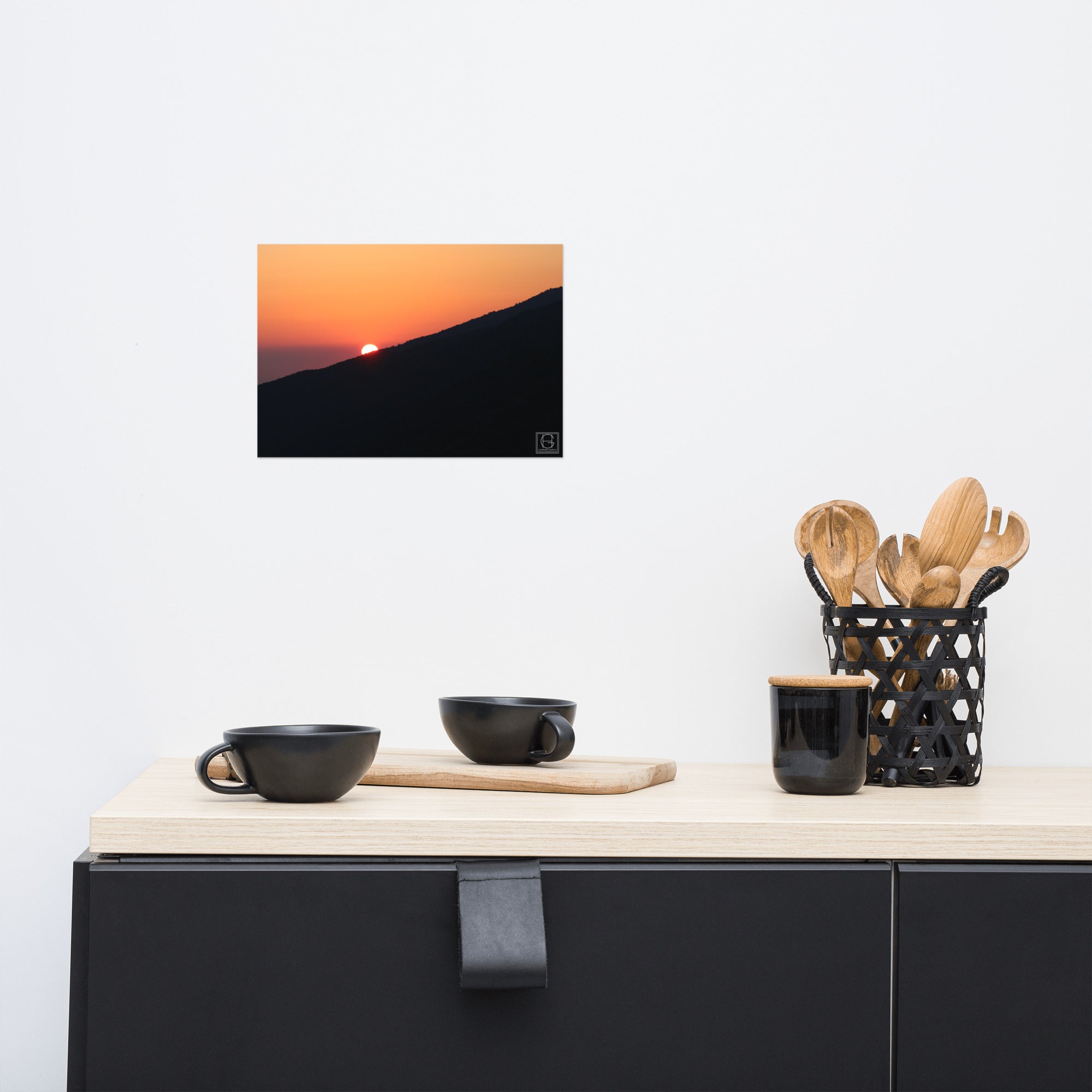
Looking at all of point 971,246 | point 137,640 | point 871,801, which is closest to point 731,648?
point 871,801

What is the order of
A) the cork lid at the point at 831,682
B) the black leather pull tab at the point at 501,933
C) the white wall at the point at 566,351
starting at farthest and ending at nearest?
the white wall at the point at 566,351 < the cork lid at the point at 831,682 < the black leather pull tab at the point at 501,933

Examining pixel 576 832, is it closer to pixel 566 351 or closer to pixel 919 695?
pixel 919 695

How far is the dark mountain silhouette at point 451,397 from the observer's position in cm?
A: 123

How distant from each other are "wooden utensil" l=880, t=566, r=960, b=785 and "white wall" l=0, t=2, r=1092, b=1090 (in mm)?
216

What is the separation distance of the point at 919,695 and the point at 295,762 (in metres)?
0.58

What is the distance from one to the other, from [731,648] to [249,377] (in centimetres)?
65

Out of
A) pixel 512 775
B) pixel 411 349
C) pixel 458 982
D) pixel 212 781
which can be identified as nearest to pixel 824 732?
pixel 512 775

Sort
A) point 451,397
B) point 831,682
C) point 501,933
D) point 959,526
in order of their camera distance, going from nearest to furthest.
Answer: point 501,933 → point 831,682 → point 959,526 → point 451,397

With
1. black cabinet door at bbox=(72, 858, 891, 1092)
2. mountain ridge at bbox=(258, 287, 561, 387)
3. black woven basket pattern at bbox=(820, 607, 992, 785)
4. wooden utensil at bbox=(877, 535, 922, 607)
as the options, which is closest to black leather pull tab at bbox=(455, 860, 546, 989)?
black cabinet door at bbox=(72, 858, 891, 1092)

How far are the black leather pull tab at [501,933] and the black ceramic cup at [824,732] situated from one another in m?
0.29

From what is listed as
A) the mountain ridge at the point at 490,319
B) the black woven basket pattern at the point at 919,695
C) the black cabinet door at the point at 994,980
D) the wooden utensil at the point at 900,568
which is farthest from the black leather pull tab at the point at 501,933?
the mountain ridge at the point at 490,319

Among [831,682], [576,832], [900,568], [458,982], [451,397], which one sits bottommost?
[458,982]

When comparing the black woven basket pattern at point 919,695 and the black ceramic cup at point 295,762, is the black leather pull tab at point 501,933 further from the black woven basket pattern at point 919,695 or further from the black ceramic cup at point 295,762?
the black woven basket pattern at point 919,695

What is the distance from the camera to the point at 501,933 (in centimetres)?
78
